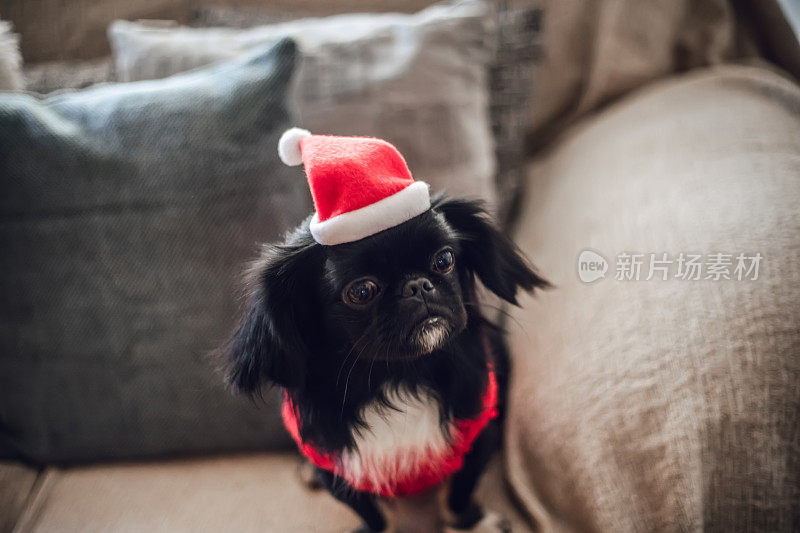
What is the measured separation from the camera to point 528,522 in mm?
758

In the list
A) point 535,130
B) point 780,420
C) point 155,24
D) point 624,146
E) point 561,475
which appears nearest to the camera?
point 780,420

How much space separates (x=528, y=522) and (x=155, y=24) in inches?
44.2

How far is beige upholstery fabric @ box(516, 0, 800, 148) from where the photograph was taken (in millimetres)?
1017

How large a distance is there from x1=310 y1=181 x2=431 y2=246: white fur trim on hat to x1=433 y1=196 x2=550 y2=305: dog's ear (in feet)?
0.38

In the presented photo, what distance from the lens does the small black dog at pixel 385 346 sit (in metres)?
0.53

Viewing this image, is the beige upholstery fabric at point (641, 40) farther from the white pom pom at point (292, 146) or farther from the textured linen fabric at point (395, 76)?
the white pom pom at point (292, 146)

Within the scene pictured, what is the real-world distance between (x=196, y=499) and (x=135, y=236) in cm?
43

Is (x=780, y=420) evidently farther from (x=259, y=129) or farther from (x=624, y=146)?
(x=259, y=129)

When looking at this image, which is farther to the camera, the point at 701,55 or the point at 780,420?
the point at 701,55

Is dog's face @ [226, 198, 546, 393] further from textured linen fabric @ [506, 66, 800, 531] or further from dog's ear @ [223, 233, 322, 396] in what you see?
textured linen fabric @ [506, 66, 800, 531]

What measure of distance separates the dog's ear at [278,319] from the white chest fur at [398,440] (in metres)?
0.12

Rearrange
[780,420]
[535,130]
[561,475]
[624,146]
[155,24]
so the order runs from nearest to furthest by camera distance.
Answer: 1. [780,420]
2. [561,475]
3. [624,146]
4. [155,24]
5. [535,130]

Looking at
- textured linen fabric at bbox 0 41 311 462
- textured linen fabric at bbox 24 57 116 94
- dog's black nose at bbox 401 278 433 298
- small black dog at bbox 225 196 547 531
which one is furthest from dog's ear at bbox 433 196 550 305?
textured linen fabric at bbox 24 57 116 94

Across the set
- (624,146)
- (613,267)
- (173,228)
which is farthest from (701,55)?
(173,228)
